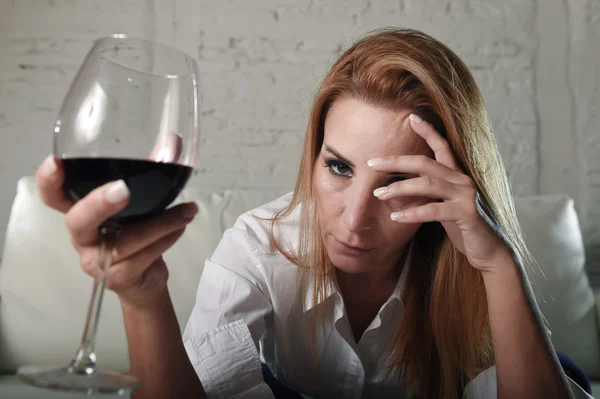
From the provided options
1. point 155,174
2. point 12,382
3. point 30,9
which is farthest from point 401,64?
point 30,9

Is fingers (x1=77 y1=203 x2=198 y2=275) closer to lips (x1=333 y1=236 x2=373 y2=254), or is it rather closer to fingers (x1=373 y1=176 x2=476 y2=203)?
fingers (x1=373 y1=176 x2=476 y2=203)

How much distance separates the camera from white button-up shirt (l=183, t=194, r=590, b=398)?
1.19 meters

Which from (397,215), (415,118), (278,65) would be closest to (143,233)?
(397,215)

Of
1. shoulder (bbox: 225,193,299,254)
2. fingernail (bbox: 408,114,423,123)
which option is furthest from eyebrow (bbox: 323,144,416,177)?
shoulder (bbox: 225,193,299,254)

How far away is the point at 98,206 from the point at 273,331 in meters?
0.95

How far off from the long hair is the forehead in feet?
0.10

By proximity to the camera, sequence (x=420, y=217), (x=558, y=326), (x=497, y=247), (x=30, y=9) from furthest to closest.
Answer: (x=30, y=9) < (x=558, y=326) < (x=497, y=247) < (x=420, y=217)

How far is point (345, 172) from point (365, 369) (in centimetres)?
52

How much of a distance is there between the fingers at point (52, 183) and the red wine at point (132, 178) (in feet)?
0.06

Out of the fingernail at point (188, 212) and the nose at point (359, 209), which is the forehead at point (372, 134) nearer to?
the nose at point (359, 209)

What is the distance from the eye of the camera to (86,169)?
0.60 metres

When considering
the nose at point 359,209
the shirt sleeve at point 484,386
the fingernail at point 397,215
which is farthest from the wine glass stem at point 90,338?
the shirt sleeve at point 484,386

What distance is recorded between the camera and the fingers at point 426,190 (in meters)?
1.04

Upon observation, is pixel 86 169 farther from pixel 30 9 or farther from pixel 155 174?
pixel 30 9
